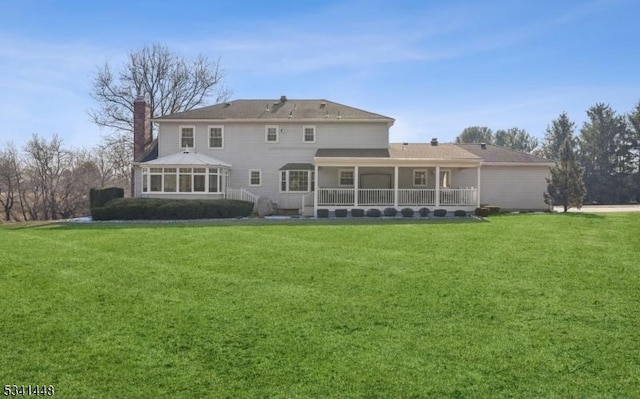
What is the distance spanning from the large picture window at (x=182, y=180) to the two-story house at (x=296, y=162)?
52 millimetres

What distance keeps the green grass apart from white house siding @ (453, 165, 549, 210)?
17483 millimetres

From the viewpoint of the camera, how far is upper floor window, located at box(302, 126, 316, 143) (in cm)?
2722

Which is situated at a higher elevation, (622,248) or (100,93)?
(100,93)

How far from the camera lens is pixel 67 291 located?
25.6ft

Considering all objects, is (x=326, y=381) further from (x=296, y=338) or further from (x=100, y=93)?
(x=100, y=93)

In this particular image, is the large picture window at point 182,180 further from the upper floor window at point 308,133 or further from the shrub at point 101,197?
the upper floor window at point 308,133

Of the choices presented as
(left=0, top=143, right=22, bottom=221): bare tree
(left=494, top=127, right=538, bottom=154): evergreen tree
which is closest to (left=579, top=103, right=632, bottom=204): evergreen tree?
(left=494, top=127, right=538, bottom=154): evergreen tree

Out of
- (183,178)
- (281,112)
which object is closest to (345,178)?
(281,112)

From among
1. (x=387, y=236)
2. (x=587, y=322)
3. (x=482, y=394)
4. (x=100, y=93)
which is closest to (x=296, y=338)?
(x=482, y=394)

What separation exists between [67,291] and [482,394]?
6.40 m

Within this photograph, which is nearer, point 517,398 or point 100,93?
point 517,398

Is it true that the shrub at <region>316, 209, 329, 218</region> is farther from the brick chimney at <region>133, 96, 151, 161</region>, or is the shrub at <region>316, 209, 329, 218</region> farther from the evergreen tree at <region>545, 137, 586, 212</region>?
the brick chimney at <region>133, 96, 151, 161</region>

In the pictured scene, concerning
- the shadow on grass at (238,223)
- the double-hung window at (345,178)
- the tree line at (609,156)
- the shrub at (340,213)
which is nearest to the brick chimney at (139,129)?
the shadow on grass at (238,223)

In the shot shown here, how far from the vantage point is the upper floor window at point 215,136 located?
27.5m
